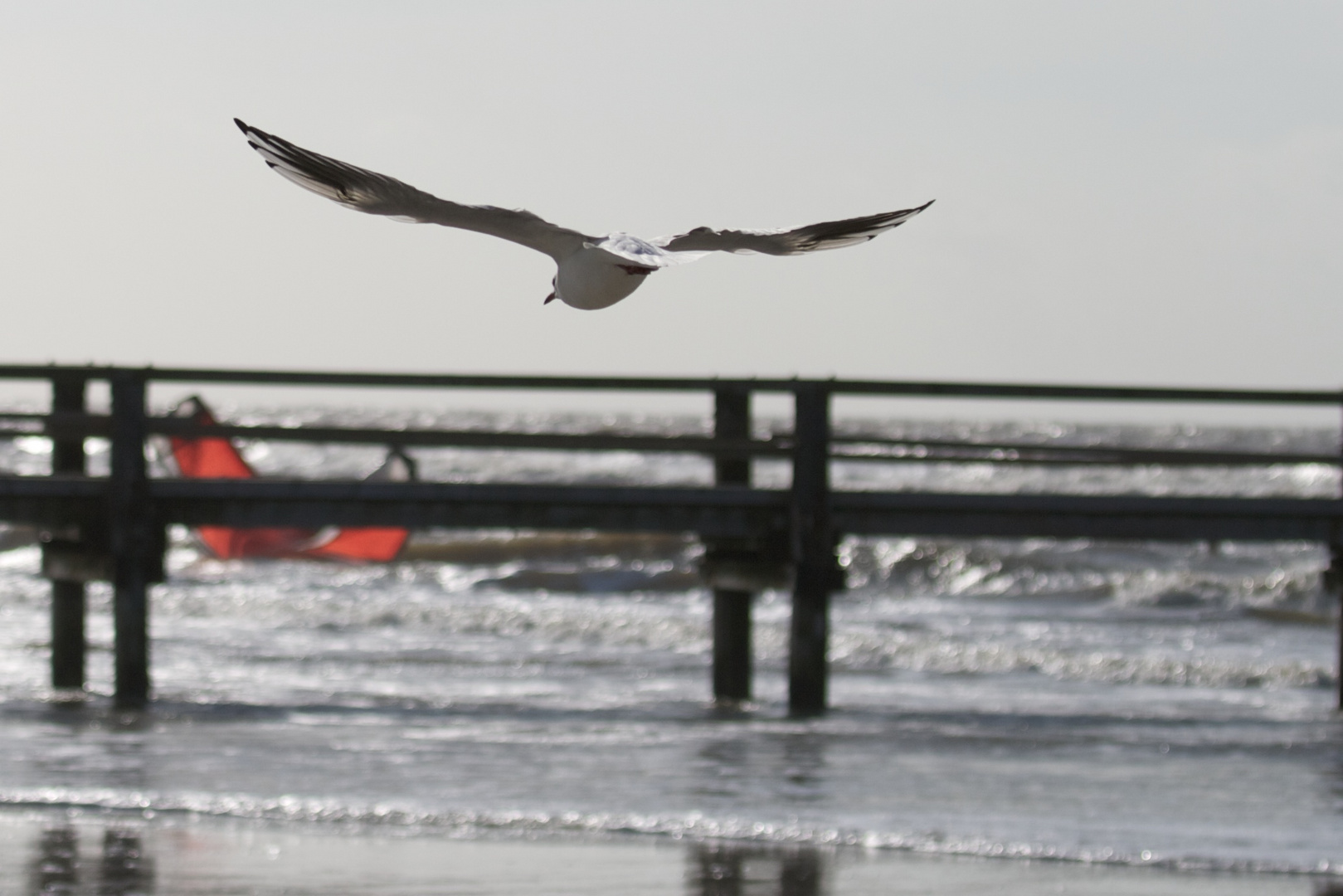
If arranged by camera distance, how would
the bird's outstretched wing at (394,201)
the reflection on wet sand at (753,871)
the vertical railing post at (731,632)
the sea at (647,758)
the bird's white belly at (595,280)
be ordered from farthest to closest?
1. the vertical railing post at (731,632)
2. the sea at (647,758)
3. the reflection on wet sand at (753,871)
4. the bird's outstretched wing at (394,201)
5. the bird's white belly at (595,280)

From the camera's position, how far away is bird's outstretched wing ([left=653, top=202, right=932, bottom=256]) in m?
4.87

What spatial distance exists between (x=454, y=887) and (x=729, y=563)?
14.4 ft

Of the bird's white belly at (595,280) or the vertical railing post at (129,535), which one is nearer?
the bird's white belly at (595,280)

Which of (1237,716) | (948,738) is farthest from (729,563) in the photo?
(1237,716)

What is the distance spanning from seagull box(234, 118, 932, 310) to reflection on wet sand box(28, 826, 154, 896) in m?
2.16

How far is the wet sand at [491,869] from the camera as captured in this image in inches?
211

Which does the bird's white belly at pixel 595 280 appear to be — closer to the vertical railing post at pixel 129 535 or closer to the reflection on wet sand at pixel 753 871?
the reflection on wet sand at pixel 753 871

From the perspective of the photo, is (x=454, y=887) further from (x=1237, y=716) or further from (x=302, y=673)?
(x=302, y=673)

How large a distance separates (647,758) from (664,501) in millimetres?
1658

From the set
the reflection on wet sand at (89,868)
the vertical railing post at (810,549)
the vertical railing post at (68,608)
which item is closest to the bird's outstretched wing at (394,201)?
the reflection on wet sand at (89,868)

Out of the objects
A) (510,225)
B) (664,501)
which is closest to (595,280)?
(510,225)

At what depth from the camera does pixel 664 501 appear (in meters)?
8.89

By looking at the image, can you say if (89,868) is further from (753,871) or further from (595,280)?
(595,280)

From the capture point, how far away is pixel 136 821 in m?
6.18
